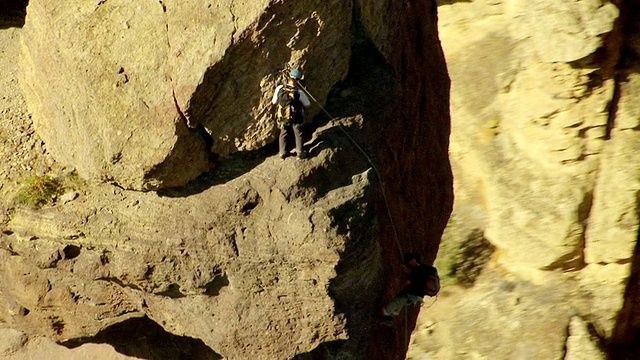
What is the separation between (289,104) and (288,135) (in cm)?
33

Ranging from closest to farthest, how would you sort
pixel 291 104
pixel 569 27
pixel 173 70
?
pixel 291 104
pixel 173 70
pixel 569 27

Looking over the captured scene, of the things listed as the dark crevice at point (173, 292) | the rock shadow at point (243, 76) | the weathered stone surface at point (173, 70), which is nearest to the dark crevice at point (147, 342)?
the dark crevice at point (173, 292)

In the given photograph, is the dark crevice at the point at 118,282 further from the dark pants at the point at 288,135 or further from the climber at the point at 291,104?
the climber at the point at 291,104

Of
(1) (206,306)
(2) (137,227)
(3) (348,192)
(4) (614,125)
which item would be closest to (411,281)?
(3) (348,192)

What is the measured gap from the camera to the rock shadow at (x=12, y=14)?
955 cm

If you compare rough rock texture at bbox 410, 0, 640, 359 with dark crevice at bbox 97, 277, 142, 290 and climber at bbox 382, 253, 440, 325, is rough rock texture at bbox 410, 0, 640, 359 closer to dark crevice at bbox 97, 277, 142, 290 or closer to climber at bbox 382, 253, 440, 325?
climber at bbox 382, 253, 440, 325

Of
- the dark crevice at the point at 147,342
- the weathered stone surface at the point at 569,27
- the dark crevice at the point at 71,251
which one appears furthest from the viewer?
the weathered stone surface at the point at 569,27

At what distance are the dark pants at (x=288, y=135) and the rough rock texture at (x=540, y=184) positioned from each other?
5.01 m

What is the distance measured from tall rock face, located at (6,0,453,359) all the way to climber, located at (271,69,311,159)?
0.27 m

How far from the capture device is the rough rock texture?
11234 mm

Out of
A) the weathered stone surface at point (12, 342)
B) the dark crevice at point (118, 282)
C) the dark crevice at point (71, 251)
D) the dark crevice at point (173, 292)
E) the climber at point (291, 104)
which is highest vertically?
the climber at point (291, 104)

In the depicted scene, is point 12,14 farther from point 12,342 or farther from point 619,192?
point 619,192

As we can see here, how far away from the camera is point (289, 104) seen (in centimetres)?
705

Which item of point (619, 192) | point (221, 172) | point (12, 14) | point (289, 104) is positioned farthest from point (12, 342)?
point (619, 192)
